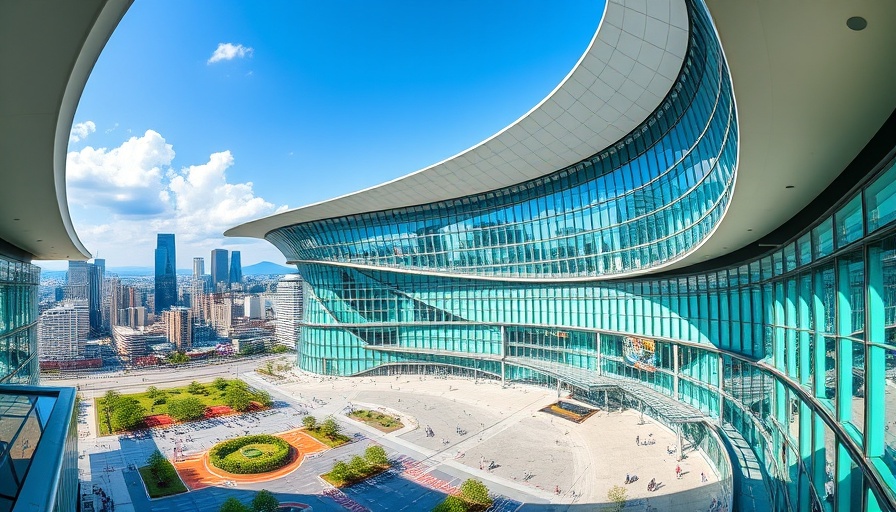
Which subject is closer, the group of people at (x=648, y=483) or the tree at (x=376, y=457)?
the group of people at (x=648, y=483)

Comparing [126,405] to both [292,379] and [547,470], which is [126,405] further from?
[547,470]

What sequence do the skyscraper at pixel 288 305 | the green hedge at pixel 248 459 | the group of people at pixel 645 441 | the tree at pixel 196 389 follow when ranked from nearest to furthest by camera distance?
1. the green hedge at pixel 248 459
2. the group of people at pixel 645 441
3. the tree at pixel 196 389
4. the skyscraper at pixel 288 305

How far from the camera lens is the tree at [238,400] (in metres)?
36.0

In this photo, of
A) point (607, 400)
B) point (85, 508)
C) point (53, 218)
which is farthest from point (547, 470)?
point (53, 218)

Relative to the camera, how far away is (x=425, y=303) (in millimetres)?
45531

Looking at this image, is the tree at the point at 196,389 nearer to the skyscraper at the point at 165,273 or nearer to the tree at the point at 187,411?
the tree at the point at 187,411

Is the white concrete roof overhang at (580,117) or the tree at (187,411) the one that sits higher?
the white concrete roof overhang at (580,117)

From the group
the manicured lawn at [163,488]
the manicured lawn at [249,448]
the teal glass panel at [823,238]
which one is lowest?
the manicured lawn at [163,488]

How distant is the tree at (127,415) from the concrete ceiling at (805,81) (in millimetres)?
36576

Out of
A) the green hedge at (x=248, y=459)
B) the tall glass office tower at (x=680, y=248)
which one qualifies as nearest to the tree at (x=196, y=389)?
the tall glass office tower at (x=680, y=248)

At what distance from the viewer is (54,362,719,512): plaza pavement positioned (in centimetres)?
2120

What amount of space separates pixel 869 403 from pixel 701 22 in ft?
39.9

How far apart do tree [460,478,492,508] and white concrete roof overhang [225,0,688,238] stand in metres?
17.6

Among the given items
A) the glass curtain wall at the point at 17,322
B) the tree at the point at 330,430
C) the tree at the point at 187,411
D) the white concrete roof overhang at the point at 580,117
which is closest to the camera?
the glass curtain wall at the point at 17,322
